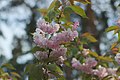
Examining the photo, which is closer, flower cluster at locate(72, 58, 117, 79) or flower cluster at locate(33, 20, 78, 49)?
flower cluster at locate(33, 20, 78, 49)

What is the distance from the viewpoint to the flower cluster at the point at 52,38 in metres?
1.98

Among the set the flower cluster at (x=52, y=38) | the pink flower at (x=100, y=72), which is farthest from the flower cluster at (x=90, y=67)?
the flower cluster at (x=52, y=38)

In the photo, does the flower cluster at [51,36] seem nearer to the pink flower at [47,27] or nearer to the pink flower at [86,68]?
the pink flower at [47,27]

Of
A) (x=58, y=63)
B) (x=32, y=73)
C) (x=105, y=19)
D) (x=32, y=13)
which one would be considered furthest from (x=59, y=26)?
(x=32, y=13)

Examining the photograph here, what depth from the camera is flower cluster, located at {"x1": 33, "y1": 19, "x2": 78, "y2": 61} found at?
1.98 m

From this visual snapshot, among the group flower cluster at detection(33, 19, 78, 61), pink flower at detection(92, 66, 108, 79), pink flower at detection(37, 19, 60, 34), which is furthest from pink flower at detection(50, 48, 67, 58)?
pink flower at detection(92, 66, 108, 79)

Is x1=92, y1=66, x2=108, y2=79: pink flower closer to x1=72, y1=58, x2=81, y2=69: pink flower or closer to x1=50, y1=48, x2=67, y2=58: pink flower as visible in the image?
x1=72, y1=58, x2=81, y2=69: pink flower

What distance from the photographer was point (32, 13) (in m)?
10.3

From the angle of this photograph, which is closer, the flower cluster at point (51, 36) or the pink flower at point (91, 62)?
the flower cluster at point (51, 36)

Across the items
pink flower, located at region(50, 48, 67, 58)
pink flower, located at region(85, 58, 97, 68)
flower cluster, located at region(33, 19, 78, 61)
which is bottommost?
pink flower, located at region(50, 48, 67, 58)

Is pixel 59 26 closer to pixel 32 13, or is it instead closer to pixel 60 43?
pixel 60 43

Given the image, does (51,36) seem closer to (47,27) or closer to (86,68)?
(47,27)

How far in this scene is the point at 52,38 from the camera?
1.99 m

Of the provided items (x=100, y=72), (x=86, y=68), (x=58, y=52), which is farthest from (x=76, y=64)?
(x=58, y=52)
